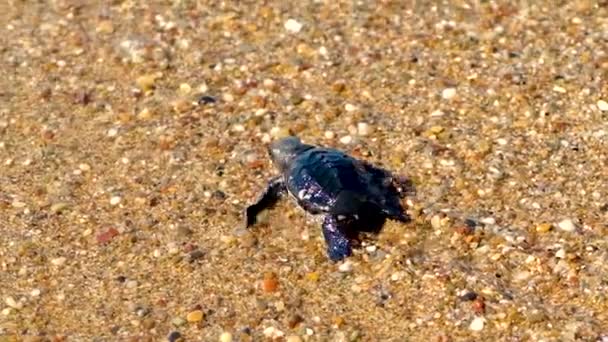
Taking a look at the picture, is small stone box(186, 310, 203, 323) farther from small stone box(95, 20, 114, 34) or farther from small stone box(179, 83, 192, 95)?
small stone box(95, 20, 114, 34)

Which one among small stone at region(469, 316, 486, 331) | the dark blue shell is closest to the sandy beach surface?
small stone at region(469, 316, 486, 331)

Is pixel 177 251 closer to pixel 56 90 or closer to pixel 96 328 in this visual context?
pixel 96 328

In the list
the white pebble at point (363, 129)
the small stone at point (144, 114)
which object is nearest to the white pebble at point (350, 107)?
the white pebble at point (363, 129)

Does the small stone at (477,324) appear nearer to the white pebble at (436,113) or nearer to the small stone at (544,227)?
the small stone at (544,227)

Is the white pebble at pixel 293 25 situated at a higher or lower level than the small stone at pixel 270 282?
lower

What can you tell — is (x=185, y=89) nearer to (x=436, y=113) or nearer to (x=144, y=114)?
(x=144, y=114)

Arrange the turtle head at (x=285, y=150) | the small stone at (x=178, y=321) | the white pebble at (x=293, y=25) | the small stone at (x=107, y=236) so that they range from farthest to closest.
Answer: the white pebble at (x=293, y=25) < the turtle head at (x=285, y=150) < the small stone at (x=107, y=236) < the small stone at (x=178, y=321)

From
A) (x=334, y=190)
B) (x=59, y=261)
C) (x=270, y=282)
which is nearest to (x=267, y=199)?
(x=334, y=190)
